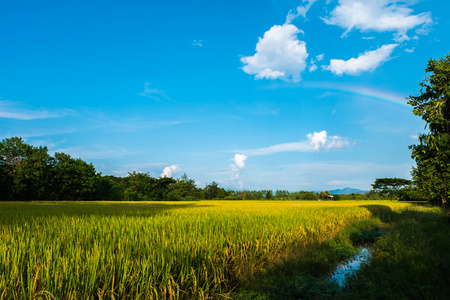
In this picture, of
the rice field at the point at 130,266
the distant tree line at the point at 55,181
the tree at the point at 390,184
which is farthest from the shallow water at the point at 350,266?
the tree at the point at 390,184

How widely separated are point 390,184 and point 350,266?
66.5 m

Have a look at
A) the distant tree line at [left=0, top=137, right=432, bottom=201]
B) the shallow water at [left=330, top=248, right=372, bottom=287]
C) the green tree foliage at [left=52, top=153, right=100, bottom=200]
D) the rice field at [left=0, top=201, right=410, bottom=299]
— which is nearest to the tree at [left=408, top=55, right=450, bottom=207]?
the shallow water at [left=330, top=248, right=372, bottom=287]

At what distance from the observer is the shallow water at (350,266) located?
18.3ft

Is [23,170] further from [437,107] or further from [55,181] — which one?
[437,107]

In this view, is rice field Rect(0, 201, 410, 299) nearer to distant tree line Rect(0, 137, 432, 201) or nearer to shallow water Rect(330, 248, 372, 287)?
shallow water Rect(330, 248, 372, 287)

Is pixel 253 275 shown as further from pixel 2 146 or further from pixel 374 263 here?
pixel 2 146

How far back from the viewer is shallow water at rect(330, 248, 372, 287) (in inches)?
220

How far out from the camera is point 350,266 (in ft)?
22.1

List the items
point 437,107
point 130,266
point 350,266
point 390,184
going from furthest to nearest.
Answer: point 390,184
point 437,107
point 350,266
point 130,266

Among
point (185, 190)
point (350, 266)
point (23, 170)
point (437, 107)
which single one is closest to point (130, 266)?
point (350, 266)

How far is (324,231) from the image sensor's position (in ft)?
32.0

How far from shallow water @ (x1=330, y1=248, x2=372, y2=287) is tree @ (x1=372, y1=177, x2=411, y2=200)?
62.7m

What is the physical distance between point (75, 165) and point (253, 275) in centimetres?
4725

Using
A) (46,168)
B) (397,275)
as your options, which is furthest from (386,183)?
(46,168)
